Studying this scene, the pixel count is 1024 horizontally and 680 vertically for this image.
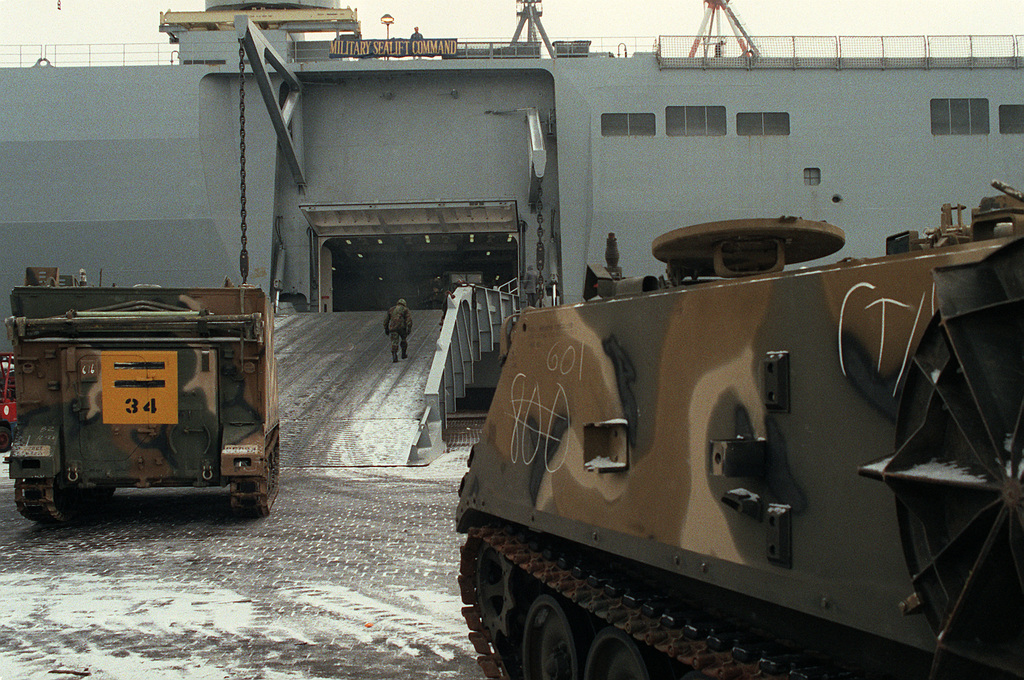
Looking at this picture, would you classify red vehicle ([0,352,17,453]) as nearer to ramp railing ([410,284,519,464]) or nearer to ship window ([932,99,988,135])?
ramp railing ([410,284,519,464])

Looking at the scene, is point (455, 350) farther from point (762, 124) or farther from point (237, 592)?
point (762, 124)

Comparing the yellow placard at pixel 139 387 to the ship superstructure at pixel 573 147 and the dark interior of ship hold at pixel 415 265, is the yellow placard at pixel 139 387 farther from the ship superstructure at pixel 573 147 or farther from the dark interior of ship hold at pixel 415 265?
the dark interior of ship hold at pixel 415 265

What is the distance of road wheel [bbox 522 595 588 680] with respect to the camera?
163 inches

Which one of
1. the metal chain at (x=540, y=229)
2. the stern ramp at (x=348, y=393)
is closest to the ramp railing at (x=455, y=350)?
the stern ramp at (x=348, y=393)

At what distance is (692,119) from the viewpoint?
27984mm

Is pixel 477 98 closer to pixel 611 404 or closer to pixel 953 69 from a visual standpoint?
pixel 953 69

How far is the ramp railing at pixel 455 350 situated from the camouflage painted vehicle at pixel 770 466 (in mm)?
10096

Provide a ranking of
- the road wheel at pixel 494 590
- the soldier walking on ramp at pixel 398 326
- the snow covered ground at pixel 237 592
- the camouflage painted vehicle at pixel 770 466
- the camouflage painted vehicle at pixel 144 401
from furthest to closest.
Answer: the soldier walking on ramp at pixel 398 326 → the camouflage painted vehicle at pixel 144 401 → the snow covered ground at pixel 237 592 → the road wheel at pixel 494 590 → the camouflage painted vehicle at pixel 770 466

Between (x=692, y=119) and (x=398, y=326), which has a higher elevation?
(x=692, y=119)

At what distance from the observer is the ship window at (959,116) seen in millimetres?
28062

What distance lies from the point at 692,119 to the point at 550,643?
25396 mm

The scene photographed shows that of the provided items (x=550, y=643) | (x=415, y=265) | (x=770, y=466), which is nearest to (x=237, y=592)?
(x=550, y=643)

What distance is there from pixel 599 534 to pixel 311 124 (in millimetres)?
28033

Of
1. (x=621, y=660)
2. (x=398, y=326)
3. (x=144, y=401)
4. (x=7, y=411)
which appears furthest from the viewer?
(x=398, y=326)
